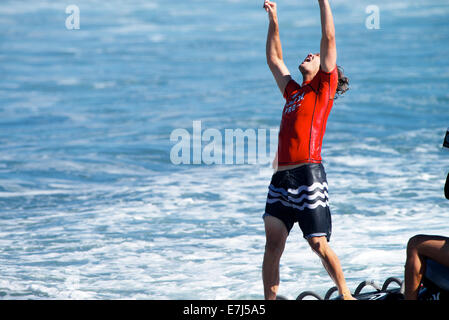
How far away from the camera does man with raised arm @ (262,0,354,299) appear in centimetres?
496

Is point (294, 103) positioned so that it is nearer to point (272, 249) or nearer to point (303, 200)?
point (303, 200)

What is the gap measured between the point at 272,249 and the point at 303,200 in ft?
1.34

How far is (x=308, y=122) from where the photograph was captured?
508 cm

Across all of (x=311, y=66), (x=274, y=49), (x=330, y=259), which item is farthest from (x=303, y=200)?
(x=274, y=49)

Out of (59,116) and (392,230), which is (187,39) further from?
(392,230)

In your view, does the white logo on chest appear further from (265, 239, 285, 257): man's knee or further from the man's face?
(265, 239, 285, 257): man's knee

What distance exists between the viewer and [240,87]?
18422 millimetres

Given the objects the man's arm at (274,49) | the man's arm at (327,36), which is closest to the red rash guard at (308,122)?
the man's arm at (327,36)

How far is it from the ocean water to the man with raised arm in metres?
1.87

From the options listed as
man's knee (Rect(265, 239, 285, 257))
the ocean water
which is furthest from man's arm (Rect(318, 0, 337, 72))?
the ocean water

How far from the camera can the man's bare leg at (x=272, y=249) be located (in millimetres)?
5035

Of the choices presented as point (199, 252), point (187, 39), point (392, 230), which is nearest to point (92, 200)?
point (199, 252)
